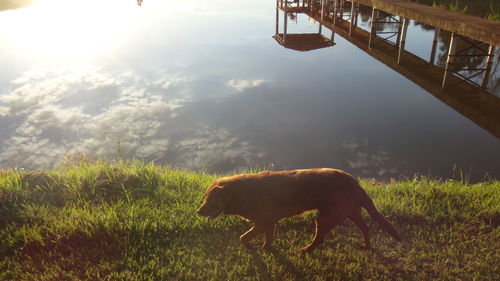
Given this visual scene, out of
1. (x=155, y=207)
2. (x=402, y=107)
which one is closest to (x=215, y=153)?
(x=155, y=207)

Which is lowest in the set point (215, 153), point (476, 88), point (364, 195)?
point (215, 153)

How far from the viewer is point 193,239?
16.7 ft

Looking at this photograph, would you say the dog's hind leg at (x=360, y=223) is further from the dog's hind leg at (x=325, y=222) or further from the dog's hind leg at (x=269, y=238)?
the dog's hind leg at (x=269, y=238)

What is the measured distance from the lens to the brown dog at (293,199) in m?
4.31

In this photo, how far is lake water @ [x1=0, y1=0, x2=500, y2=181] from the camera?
1155 cm

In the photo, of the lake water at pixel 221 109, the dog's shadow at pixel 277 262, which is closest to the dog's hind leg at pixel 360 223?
the dog's shadow at pixel 277 262

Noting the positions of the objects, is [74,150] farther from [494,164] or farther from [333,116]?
[494,164]

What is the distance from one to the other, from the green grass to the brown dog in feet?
1.99

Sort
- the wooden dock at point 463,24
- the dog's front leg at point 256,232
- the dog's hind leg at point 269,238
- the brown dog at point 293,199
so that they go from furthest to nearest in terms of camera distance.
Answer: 1. the wooden dock at point 463,24
2. the dog's hind leg at point 269,238
3. the dog's front leg at point 256,232
4. the brown dog at point 293,199

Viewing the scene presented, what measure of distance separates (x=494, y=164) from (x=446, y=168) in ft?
4.87

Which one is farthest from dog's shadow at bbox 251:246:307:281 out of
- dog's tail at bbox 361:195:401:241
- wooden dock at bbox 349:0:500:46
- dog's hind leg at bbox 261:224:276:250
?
wooden dock at bbox 349:0:500:46

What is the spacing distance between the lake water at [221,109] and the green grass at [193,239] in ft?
15.2

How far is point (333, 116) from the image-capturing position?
14648 mm

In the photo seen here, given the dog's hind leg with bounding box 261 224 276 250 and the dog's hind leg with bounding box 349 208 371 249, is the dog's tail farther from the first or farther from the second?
the dog's hind leg with bounding box 261 224 276 250
